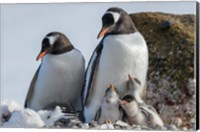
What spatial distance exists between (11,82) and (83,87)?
520 mm

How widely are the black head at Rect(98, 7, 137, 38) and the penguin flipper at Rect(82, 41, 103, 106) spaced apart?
121 millimetres

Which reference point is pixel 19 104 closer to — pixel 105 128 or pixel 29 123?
pixel 29 123

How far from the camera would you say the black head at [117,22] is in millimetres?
4762

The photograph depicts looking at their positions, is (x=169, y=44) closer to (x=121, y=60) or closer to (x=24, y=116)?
(x=121, y=60)

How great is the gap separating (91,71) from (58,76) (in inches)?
10.5

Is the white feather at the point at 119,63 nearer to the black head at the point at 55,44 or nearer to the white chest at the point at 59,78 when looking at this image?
the white chest at the point at 59,78

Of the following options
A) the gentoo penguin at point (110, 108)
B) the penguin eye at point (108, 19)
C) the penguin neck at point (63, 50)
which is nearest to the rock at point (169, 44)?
the penguin eye at point (108, 19)

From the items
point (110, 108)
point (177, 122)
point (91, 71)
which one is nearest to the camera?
point (177, 122)

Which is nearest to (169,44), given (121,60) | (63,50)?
(121,60)

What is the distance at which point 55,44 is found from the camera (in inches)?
195

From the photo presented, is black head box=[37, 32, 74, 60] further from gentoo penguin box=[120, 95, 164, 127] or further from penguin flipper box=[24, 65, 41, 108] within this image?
gentoo penguin box=[120, 95, 164, 127]

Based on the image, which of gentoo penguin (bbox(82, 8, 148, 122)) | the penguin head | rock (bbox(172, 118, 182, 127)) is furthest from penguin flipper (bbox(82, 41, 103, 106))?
rock (bbox(172, 118, 182, 127))

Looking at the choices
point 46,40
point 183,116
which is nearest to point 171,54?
point 183,116

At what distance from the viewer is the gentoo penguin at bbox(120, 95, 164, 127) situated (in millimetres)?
4684
